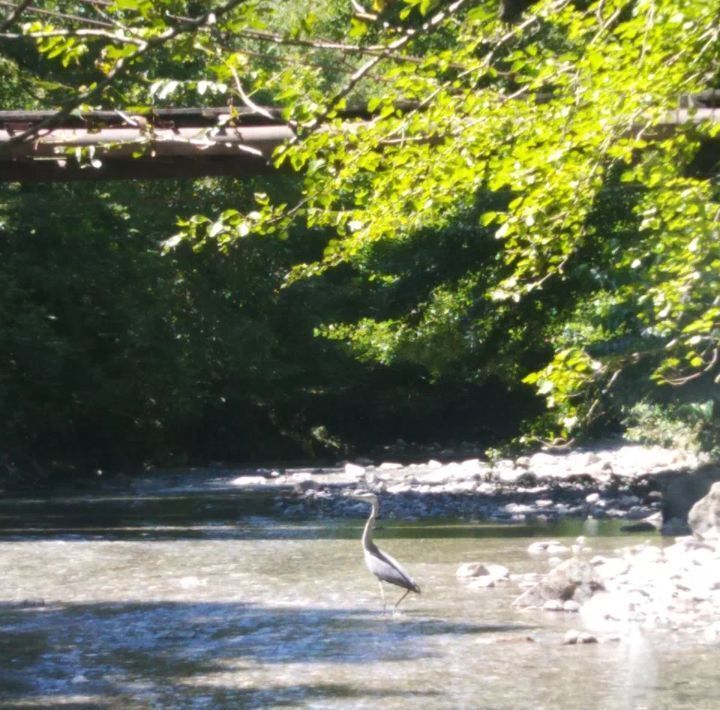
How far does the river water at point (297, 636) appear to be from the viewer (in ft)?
24.7

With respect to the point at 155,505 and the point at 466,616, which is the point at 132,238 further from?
the point at 466,616

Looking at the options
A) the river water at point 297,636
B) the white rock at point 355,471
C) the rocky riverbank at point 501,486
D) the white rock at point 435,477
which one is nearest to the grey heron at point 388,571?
the river water at point 297,636

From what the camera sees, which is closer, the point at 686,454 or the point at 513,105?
the point at 513,105

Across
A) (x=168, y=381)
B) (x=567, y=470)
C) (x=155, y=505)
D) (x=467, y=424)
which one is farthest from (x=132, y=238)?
(x=467, y=424)

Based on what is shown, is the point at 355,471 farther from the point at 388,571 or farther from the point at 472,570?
the point at 388,571

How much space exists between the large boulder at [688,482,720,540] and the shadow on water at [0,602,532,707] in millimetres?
4821

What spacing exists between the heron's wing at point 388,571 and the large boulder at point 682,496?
17.7 ft

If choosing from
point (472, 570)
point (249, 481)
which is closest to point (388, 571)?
point (472, 570)

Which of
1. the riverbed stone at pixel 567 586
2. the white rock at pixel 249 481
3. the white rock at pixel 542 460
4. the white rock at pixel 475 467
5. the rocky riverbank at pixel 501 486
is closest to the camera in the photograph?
the riverbed stone at pixel 567 586

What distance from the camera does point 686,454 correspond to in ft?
81.6

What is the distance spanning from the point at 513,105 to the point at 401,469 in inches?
808

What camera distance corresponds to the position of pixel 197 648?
8836mm

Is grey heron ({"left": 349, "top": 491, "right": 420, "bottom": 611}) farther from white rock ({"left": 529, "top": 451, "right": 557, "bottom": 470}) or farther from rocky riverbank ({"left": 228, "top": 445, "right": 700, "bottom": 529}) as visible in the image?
white rock ({"left": 529, "top": 451, "right": 557, "bottom": 470})

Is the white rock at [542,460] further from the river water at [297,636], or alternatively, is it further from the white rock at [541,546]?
the white rock at [541,546]
